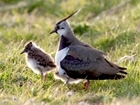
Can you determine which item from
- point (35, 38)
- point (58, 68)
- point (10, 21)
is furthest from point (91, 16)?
point (58, 68)

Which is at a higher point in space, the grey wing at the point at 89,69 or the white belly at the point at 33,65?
the white belly at the point at 33,65

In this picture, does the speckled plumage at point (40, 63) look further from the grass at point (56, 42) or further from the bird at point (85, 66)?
the bird at point (85, 66)

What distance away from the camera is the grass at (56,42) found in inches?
289

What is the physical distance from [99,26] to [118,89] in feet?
12.8

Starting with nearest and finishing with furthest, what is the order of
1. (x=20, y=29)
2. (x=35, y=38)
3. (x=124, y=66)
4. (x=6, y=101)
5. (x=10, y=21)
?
1. (x=6, y=101)
2. (x=124, y=66)
3. (x=35, y=38)
4. (x=20, y=29)
5. (x=10, y=21)

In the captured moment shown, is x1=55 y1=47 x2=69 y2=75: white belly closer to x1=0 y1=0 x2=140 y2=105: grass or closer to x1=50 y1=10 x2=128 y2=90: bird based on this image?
x1=50 y1=10 x2=128 y2=90: bird

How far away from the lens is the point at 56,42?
11023 millimetres

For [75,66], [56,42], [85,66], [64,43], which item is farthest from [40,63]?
[56,42]

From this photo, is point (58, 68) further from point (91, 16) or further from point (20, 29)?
point (91, 16)

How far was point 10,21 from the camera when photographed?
43.4 ft

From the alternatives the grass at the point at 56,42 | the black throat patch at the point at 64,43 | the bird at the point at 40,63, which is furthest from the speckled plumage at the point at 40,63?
the black throat patch at the point at 64,43

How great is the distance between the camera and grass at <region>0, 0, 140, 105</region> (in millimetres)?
7328

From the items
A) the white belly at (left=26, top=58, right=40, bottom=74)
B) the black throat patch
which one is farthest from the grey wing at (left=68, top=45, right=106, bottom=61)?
the white belly at (left=26, top=58, right=40, bottom=74)

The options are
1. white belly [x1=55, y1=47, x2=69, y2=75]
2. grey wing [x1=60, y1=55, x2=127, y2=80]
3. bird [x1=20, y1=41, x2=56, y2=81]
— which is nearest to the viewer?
grey wing [x1=60, y1=55, x2=127, y2=80]
